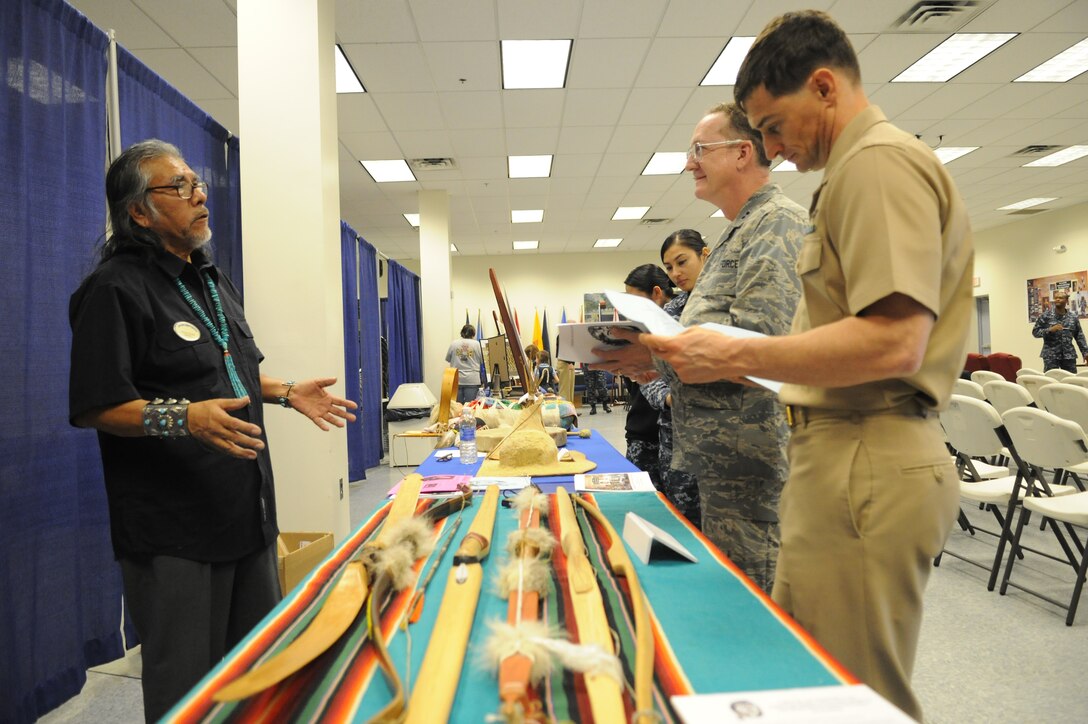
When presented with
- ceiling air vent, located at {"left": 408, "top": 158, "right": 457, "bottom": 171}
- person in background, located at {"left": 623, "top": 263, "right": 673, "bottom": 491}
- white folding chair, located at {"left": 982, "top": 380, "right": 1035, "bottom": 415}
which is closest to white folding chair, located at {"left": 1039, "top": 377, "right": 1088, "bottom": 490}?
white folding chair, located at {"left": 982, "top": 380, "right": 1035, "bottom": 415}

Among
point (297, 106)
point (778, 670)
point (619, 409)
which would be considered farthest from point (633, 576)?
point (619, 409)

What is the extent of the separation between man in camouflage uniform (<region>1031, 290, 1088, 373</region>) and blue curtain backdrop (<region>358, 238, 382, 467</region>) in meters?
8.99

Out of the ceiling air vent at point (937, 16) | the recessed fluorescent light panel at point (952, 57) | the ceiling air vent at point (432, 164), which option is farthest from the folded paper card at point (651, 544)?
the ceiling air vent at point (432, 164)

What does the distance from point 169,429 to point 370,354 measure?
5629mm

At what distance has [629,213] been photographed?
9.73 m

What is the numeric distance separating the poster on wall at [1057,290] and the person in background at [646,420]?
1200cm

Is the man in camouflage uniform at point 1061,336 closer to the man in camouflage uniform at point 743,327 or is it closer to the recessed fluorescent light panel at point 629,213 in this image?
the recessed fluorescent light panel at point 629,213

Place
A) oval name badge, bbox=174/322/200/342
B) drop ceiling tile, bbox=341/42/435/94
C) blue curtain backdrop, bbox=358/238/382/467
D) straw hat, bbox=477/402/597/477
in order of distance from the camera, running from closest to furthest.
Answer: oval name badge, bbox=174/322/200/342, straw hat, bbox=477/402/597/477, drop ceiling tile, bbox=341/42/435/94, blue curtain backdrop, bbox=358/238/382/467

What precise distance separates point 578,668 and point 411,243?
11381mm

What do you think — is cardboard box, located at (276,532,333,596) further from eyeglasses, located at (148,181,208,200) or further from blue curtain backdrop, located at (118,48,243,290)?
blue curtain backdrop, located at (118,48,243,290)

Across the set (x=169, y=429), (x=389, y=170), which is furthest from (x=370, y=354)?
(x=169, y=429)

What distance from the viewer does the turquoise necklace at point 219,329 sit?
1.40 metres

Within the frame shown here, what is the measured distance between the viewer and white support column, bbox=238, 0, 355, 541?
2.73m

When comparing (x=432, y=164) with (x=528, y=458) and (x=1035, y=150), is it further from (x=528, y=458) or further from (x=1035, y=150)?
(x=1035, y=150)
